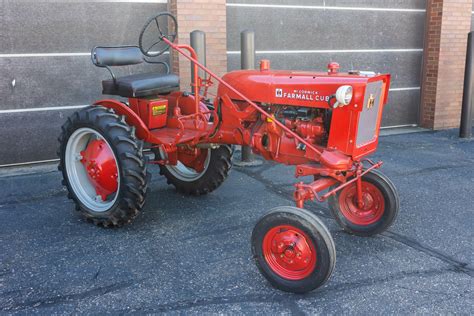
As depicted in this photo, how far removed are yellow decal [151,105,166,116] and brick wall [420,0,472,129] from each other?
541 centimetres

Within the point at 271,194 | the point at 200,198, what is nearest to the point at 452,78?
the point at 271,194

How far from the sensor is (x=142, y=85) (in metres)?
4.16

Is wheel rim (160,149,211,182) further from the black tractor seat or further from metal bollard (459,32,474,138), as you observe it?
metal bollard (459,32,474,138)

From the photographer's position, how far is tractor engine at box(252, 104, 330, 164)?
3.44 m

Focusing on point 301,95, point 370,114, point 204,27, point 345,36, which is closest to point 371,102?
point 370,114

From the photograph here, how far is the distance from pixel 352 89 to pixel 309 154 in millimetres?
559

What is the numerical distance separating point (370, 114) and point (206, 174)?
1.77m

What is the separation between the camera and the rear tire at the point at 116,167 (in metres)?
3.68

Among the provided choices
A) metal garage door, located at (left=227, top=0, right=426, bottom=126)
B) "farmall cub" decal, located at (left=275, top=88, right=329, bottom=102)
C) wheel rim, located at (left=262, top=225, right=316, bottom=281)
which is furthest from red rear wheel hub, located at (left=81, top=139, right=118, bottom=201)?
metal garage door, located at (left=227, top=0, right=426, bottom=126)

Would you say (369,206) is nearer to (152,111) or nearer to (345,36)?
(152,111)

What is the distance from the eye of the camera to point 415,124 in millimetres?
8406

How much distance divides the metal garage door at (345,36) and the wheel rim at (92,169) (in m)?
3.25

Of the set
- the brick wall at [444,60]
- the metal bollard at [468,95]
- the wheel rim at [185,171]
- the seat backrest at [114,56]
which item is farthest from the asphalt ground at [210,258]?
the brick wall at [444,60]

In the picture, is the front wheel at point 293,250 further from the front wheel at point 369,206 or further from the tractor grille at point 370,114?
the front wheel at point 369,206
